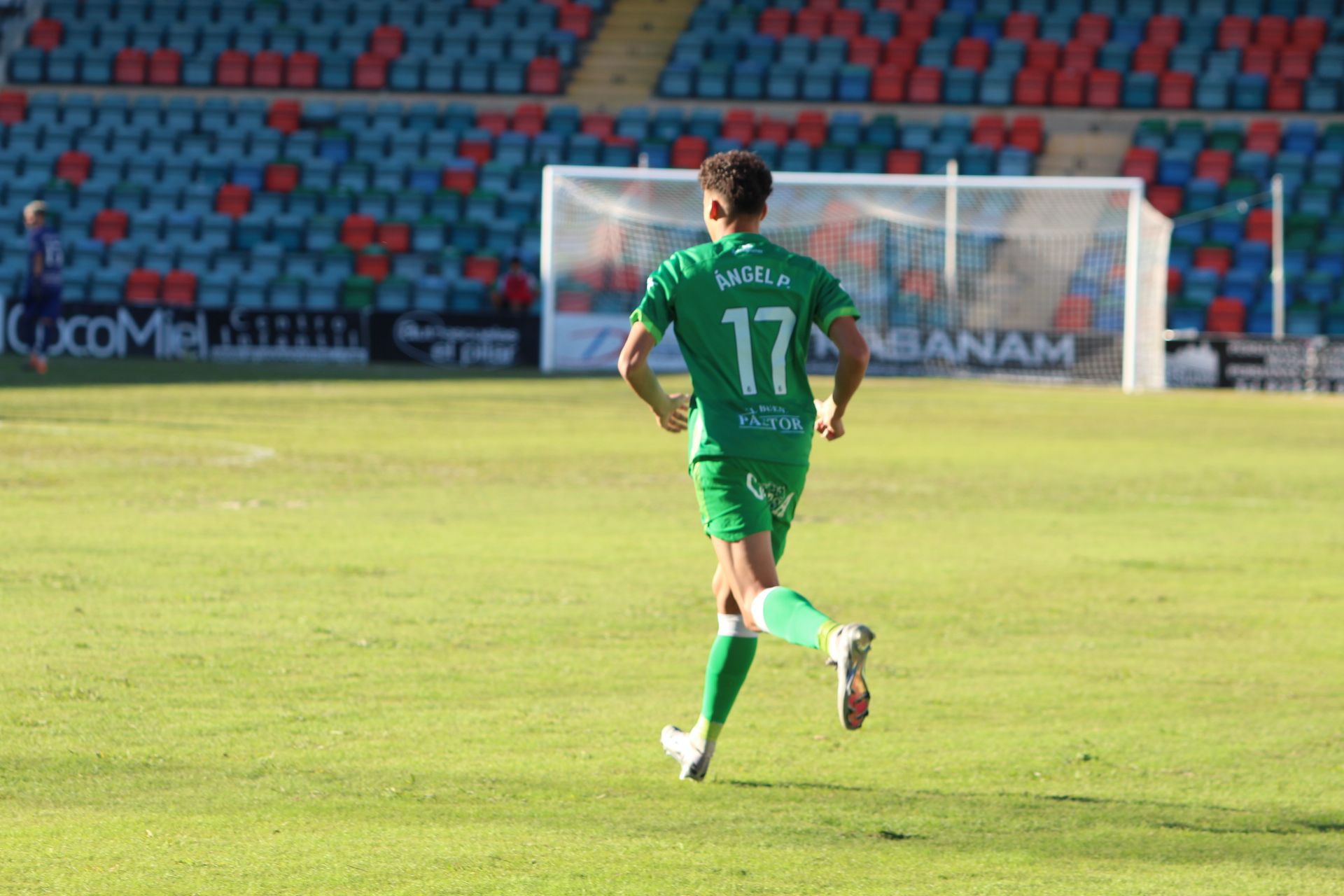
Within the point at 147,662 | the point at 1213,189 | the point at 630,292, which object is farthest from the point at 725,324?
the point at 1213,189

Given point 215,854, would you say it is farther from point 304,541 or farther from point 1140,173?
point 1140,173

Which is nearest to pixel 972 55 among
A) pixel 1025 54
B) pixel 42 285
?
pixel 1025 54

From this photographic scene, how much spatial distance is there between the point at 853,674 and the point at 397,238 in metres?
30.7

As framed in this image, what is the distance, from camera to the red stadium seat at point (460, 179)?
3562cm

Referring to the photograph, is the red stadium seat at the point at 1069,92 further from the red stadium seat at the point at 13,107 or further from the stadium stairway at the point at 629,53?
the red stadium seat at the point at 13,107

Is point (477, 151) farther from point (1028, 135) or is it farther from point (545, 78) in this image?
point (1028, 135)

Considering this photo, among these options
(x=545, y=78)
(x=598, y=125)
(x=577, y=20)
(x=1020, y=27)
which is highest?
(x=577, y=20)

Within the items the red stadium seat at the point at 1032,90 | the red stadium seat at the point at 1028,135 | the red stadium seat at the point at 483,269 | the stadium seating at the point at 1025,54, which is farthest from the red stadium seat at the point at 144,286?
the red stadium seat at the point at 1032,90

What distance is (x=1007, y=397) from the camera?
88.8 feet

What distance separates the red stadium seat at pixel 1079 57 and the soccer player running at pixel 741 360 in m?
33.6

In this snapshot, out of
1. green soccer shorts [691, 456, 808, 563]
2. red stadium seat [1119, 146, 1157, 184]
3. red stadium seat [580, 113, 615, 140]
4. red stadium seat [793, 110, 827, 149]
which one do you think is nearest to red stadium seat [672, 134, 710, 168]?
red stadium seat [580, 113, 615, 140]

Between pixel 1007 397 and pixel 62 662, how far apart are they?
21.3m

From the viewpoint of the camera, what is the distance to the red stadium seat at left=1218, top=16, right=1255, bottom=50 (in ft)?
125

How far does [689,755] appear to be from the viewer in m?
5.66
